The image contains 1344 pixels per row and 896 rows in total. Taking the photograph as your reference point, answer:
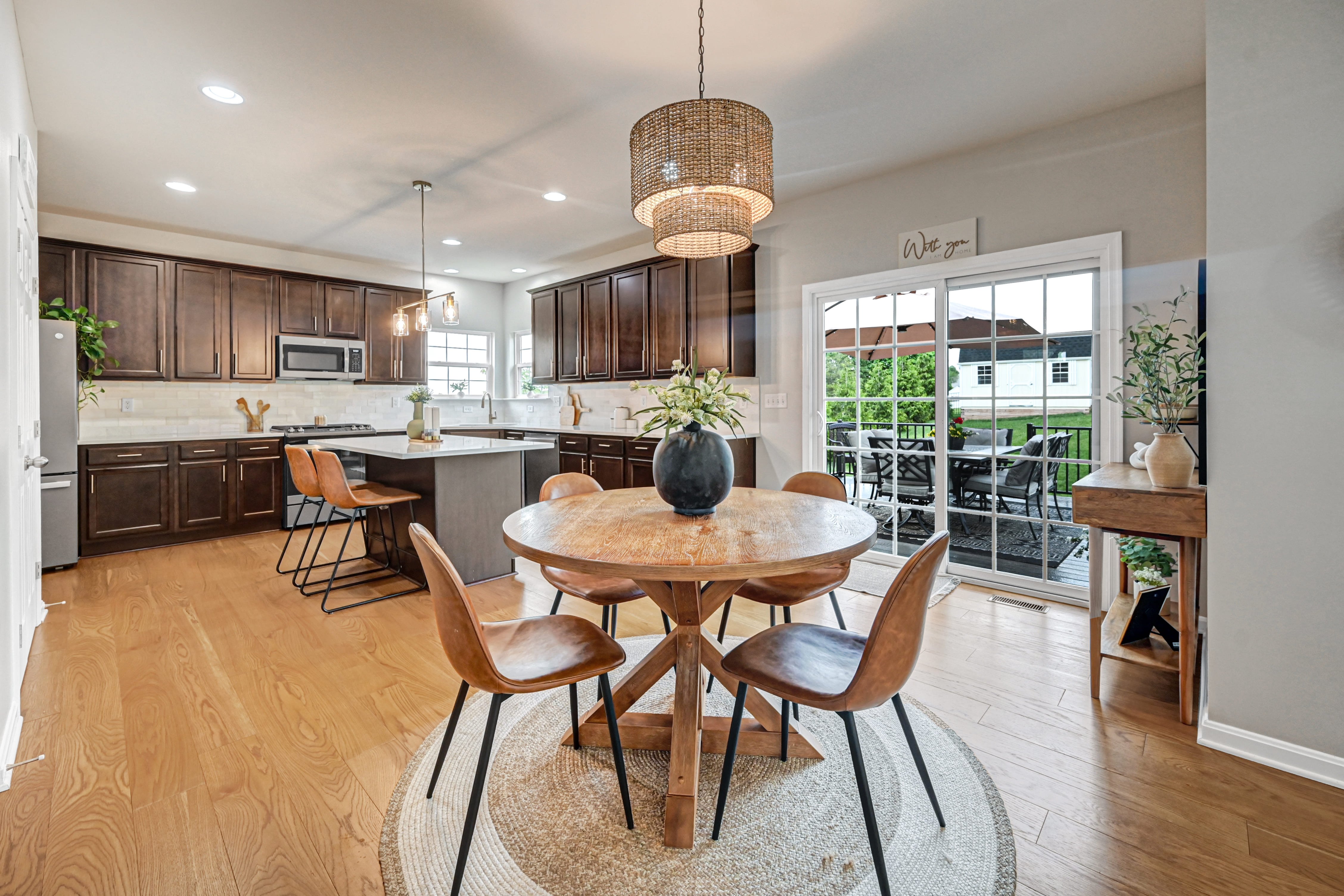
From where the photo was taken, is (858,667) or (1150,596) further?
(1150,596)

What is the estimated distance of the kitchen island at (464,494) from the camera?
3.70 metres

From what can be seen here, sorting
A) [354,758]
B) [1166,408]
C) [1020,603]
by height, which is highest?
[1166,408]

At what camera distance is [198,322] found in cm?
526

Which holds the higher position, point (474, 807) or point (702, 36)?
point (702, 36)

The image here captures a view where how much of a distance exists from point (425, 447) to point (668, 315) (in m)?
2.20

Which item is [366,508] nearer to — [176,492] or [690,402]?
[176,492]

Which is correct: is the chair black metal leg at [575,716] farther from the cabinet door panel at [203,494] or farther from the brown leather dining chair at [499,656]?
the cabinet door panel at [203,494]

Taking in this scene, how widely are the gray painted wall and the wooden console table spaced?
0.09 metres

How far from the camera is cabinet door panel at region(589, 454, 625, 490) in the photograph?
202 inches

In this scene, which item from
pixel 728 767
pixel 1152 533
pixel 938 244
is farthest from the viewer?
pixel 938 244

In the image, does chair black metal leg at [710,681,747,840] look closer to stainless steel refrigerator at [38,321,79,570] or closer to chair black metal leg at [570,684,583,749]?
chair black metal leg at [570,684,583,749]

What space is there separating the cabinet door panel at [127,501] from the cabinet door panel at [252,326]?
3.75 ft

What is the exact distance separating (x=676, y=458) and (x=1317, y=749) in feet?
6.84

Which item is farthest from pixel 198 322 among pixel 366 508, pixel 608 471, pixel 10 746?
pixel 10 746
